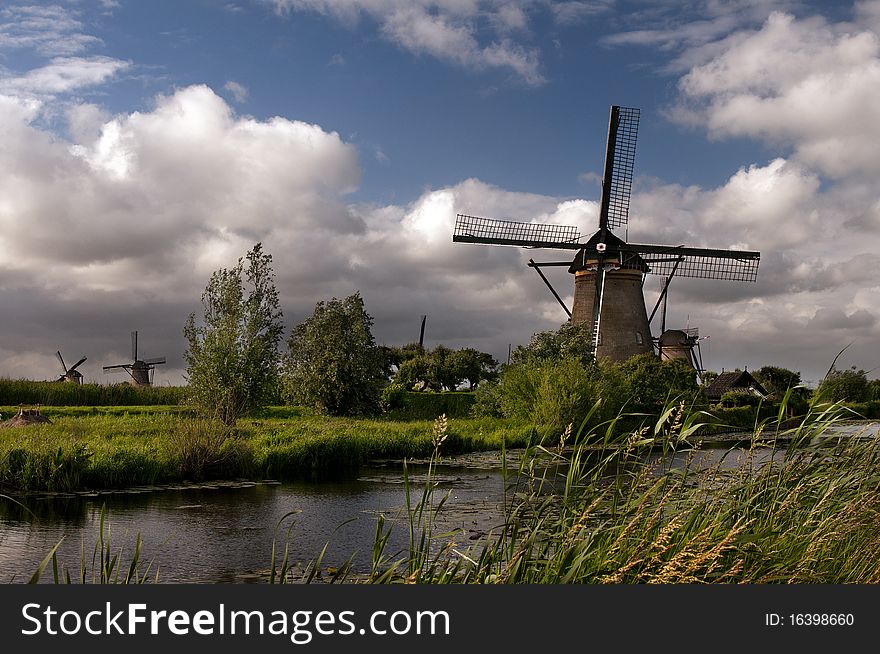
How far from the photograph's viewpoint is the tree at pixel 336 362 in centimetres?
2945

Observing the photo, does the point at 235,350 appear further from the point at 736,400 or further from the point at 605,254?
the point at 736,400

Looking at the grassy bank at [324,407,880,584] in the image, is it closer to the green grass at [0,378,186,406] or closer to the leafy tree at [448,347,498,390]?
the green grass at [0,378,186,406]

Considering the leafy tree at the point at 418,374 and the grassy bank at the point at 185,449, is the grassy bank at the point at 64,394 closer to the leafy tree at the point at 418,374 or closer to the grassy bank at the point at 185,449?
the grassy bank at the point at 185,449

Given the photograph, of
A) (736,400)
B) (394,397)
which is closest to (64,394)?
(394,397)

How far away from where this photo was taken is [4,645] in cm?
309

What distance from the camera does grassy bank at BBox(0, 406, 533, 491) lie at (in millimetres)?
12531

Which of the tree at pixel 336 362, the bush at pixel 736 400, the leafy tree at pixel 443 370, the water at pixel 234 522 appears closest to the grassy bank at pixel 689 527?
the water at pixel 234 522

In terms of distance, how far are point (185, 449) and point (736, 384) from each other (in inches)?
1885

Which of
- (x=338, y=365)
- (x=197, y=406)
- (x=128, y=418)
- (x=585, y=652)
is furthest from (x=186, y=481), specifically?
(x=338, y=365)

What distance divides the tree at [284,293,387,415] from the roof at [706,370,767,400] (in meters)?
31.5

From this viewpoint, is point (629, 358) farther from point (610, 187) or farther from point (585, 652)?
point (585, 652)

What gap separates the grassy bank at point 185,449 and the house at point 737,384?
36.1 meters

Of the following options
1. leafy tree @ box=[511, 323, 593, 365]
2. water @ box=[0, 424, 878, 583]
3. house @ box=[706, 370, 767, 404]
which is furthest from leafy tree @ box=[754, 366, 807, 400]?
water @ box=[0, 424, 878, 583]

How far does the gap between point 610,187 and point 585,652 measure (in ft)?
111
